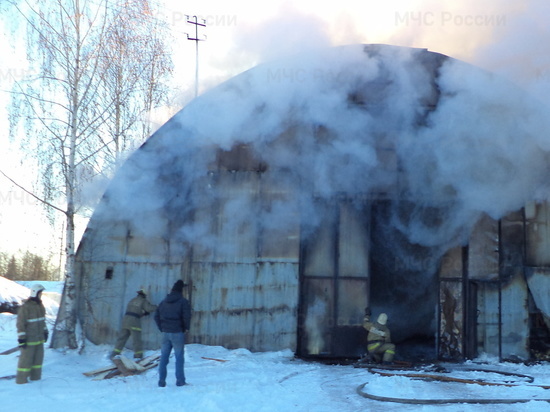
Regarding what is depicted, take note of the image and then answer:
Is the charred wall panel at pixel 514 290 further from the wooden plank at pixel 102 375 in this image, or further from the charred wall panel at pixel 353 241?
the wooden plank at pixel 102 375

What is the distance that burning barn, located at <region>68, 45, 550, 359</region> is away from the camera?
28.6 ft

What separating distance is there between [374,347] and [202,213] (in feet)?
12.2

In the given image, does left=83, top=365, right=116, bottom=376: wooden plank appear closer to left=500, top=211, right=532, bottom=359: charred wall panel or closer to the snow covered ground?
the snow covered ground

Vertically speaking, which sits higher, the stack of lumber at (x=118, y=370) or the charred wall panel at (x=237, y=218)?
the charred wall panel at (x=237, y=218)

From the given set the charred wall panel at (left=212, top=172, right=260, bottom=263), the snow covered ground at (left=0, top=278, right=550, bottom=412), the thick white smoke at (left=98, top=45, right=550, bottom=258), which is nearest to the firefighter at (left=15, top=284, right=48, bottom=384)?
the snow covered ground at (left=0, top=278, right=550, bottom=412)

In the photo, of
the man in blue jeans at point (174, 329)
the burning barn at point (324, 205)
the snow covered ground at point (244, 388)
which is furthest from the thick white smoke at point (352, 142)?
the man in blue jeans at point (174, 329)

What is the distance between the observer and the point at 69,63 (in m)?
8.92

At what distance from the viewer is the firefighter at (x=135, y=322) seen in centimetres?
809

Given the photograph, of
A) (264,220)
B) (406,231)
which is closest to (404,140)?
(406,231)

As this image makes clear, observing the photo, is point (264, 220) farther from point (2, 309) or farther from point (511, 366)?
point (2, 309)

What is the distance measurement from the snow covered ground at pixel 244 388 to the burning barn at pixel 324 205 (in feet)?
2.66

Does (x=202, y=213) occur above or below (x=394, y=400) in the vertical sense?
above

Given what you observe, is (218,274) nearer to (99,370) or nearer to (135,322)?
(135,322)

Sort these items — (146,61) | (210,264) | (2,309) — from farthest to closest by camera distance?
(2,309), (146,61), (210,264)
